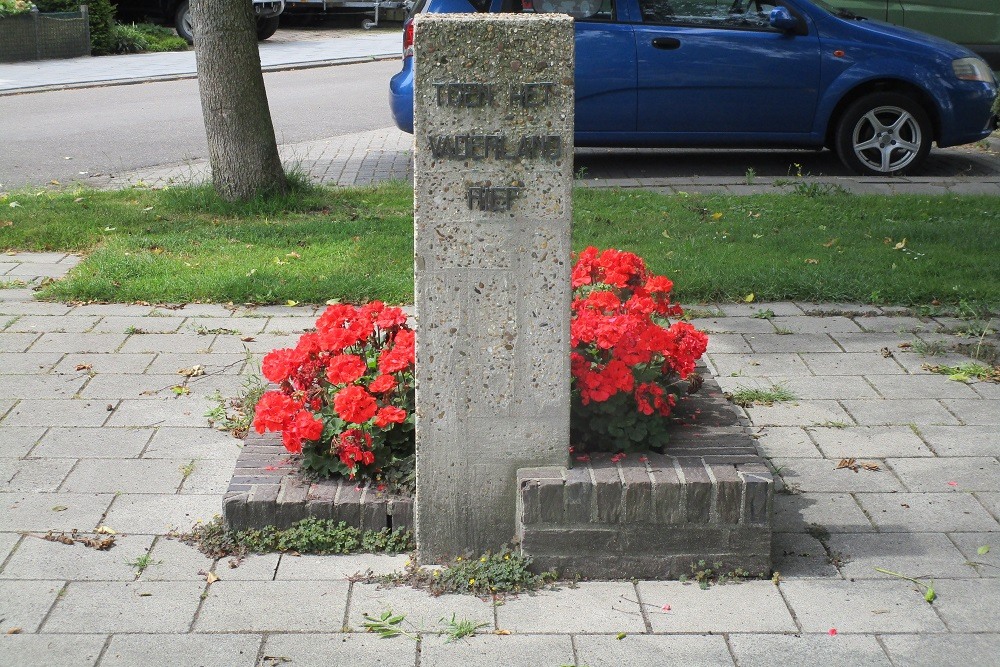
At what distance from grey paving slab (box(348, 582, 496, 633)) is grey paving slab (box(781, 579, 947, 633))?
0.84 m

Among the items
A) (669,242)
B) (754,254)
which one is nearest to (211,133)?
(669,242)

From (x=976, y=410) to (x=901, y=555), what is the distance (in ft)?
4.80

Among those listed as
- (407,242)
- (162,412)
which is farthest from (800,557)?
(407,242)

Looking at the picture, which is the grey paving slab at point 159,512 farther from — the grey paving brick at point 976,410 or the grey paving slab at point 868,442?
the grey paving brick at point 976,410

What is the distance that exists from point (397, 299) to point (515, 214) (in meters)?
3.07

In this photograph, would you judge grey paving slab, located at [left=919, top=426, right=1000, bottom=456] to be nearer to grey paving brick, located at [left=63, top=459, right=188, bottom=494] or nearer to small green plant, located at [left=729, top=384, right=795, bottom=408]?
small green plant, located at [left=729, top=384, right=795, bottom=408]

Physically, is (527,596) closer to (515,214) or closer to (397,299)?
(515,214)

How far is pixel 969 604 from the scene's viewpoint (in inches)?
142

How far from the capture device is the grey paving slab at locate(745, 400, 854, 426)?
501 cm

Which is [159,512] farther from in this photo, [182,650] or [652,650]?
[652,650]

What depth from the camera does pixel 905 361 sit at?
225 inches

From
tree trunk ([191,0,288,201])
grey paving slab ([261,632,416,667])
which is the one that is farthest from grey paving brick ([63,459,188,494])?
tree trunk ([191,0,288,201])

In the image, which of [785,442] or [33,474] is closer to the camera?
[33,474]

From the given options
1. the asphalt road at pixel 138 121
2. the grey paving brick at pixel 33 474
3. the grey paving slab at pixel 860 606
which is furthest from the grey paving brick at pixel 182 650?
the asphalt road at pixel 138 121
